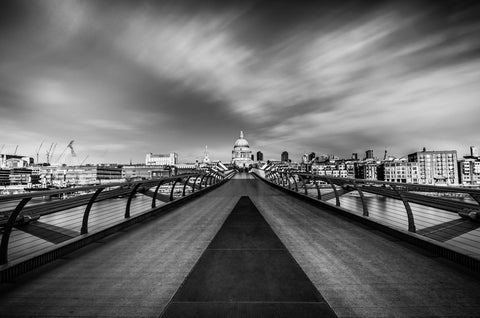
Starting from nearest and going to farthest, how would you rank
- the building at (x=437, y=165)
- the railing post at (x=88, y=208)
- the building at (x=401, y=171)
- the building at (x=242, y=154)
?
the railing post at (x=88, y=208), the building at (x=242, y=154), the building at (x=401, y=171), the building at (x=437, y=165)

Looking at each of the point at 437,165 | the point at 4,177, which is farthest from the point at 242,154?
the point at 4,177

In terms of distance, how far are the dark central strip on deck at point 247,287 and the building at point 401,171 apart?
193m

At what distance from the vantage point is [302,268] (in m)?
3.69

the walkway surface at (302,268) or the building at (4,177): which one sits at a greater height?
the walkway surface at (302,268)

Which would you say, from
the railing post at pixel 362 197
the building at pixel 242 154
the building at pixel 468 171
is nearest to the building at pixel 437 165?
the building at pixel 468 171

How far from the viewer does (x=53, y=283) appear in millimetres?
3312

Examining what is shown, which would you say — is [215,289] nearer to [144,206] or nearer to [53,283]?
[53,283]

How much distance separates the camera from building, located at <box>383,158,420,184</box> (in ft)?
536

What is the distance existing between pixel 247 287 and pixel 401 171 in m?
200

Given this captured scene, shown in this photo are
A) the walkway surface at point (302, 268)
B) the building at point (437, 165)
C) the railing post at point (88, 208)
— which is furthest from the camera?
the building at point (437, 165)

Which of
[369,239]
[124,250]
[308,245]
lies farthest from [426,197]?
[124,250]

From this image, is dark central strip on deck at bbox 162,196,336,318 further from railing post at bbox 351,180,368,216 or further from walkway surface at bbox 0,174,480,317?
railing post at bbox 351,180,368,216

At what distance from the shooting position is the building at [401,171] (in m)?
163

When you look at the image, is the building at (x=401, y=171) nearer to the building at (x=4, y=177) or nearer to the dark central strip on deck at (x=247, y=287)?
the dark central strip on deck at (x=247, y=287)
